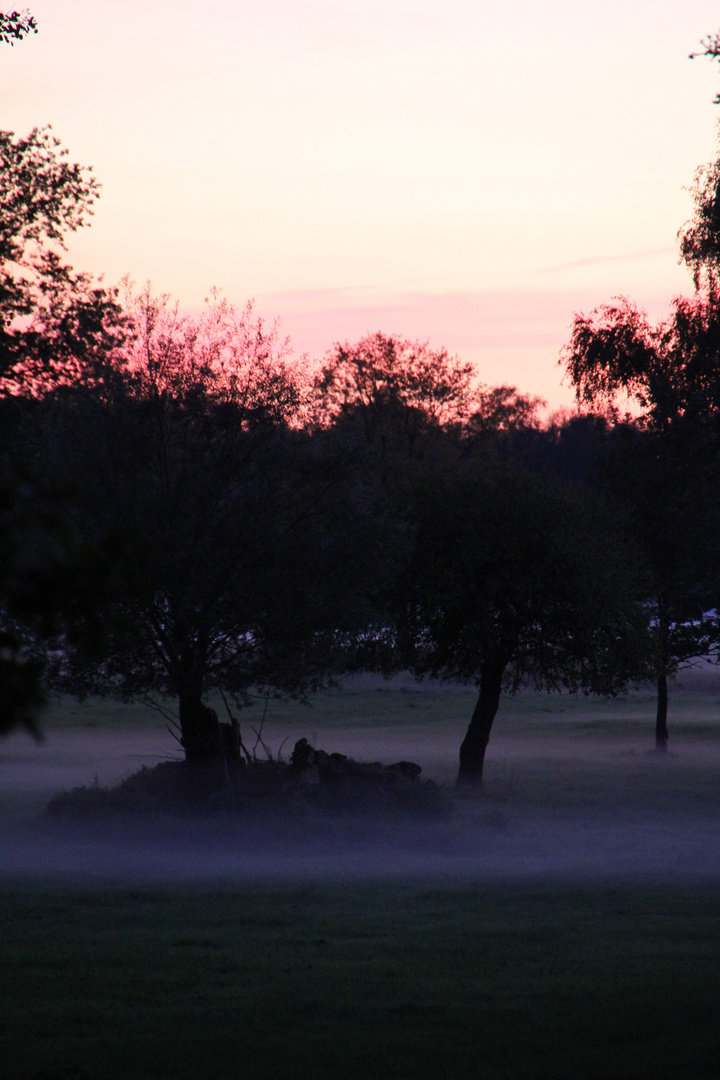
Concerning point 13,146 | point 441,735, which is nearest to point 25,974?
point 13,146

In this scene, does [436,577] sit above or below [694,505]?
below

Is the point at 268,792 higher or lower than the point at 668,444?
lower

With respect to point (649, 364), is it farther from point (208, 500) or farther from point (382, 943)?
point (382, 943)

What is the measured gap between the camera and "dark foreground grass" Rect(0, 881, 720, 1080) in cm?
756

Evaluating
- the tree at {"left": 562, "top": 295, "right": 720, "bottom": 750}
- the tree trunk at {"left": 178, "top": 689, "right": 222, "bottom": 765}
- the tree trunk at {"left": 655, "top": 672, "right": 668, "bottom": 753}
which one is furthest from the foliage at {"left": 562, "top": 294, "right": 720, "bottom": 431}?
the tree trunk at {"left": 178, "top": 689, "right": 222, "bottom": 765}

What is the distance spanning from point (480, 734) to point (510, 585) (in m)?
4.17

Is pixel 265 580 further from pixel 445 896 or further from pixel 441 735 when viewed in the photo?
pixel 441 735

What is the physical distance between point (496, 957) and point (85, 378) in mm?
14380

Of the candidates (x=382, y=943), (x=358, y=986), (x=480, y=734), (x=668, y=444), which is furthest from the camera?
(x=668, y=444)

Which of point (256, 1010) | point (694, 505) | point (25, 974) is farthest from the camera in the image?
point (694, 505)

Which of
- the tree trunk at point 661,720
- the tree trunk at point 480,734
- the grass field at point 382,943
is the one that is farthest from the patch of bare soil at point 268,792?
the tree trunk at point 661,720

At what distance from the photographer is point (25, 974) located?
10.3m

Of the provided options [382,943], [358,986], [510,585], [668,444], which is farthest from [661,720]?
[358,986]

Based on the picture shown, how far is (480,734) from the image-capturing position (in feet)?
91.2
